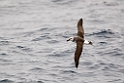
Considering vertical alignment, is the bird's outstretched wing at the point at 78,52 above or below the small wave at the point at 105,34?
above

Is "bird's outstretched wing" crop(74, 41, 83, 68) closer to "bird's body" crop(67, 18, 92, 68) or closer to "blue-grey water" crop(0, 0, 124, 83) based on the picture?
"bird's body" crop(67, 18, 92, 68)

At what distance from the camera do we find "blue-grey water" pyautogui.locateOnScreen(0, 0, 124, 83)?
2311cm

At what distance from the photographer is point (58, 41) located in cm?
2653

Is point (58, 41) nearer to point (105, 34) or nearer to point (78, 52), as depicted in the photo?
point (105, 34)

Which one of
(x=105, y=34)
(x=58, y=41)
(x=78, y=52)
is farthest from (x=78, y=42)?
(x=105, y=34)

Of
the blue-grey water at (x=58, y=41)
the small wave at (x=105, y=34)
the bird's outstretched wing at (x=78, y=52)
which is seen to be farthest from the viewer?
the small wave at (x=105, y=34)

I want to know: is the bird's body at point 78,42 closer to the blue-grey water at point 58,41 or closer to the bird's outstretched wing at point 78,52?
the bird's outstretched wing at point 78,52

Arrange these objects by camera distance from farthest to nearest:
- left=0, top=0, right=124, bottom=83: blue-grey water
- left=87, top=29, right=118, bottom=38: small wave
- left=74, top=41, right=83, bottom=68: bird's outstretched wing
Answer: left=87, top=29, right=118, bottom=38: small wave, left=0, top=0, right=124, bottom=83: blue-grey water, left=74, top=41, right=83, bottom=68: bird's outstretched wing

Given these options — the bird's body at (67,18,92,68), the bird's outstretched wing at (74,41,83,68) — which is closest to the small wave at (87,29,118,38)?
the bird's body at (67,18,92,68)

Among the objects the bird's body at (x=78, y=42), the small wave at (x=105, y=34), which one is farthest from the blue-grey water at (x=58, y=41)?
the bird's body at (x=78, y=42)

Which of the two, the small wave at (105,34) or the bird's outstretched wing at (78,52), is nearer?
the bird's outstretched wing at (78,52)

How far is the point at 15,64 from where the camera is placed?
24047 mm

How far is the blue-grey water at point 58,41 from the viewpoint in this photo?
23.1m

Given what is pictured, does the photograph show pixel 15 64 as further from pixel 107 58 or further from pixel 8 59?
pixel 107 58
